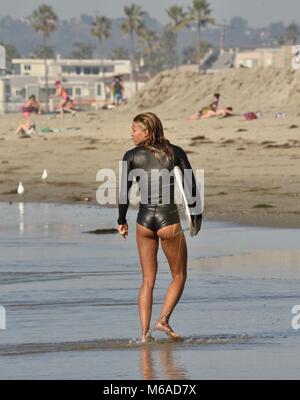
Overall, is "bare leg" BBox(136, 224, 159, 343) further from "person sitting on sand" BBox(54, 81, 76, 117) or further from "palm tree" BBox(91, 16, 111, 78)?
"palm tree" BBox(91, 16, 111, 78)

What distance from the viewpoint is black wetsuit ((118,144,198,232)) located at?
32.3ft

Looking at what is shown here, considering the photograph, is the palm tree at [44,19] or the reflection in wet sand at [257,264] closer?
the reflection in wet sand at [257,264]

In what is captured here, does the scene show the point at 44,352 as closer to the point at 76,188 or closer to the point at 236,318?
the point at 236,318

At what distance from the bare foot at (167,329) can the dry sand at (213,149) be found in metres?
7.61

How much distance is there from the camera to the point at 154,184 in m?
9.86

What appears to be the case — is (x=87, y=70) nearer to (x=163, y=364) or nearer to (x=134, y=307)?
(x=134, y=307)

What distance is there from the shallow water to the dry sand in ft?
8.64

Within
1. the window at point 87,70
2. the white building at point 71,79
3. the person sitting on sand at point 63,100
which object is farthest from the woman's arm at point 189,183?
the window at point 87,70

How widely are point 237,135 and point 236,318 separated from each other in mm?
20556

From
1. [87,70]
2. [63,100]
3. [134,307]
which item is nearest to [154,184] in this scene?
[134,307]

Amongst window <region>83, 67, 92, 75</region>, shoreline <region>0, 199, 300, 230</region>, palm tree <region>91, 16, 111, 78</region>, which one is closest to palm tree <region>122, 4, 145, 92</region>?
palm tree <region>91, 16, 111, 78</region>

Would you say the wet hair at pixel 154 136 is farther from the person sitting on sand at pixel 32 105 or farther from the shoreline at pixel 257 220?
the person sitting on sand at pixel 32 105

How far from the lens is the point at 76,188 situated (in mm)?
23344

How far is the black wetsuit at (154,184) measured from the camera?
9.84 meters
